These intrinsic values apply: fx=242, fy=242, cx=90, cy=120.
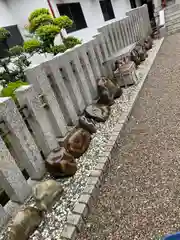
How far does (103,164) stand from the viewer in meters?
2.64

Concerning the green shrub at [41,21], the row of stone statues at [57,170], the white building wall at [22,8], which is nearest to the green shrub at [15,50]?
the green shrub at [41,21]

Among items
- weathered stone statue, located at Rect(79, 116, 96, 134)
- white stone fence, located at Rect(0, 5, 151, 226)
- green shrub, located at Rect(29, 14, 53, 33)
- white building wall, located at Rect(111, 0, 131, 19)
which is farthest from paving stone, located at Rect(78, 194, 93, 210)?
white building wall, located at Rect(111, 0, 131, 19)

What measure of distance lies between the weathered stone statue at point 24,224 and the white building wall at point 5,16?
6867 millimetres

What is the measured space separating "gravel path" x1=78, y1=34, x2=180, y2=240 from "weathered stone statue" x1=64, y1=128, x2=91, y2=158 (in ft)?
1.34

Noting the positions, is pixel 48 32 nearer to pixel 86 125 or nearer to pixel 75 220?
pixel 86 125

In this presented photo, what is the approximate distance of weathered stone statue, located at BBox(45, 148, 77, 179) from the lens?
248 cm

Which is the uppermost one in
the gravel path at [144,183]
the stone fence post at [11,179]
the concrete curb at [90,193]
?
the stone fence post at [11,179]

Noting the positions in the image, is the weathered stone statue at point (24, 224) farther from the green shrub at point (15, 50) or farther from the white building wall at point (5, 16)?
the white building wall at point (5, 16)

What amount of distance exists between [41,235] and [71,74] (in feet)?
7.09

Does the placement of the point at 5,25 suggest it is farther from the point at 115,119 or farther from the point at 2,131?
the point at 2,131

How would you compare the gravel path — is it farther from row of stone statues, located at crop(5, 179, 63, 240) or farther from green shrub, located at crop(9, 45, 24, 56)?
green shrub, located at crop(9, 45, 24, 56)

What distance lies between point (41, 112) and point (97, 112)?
1.19 metres

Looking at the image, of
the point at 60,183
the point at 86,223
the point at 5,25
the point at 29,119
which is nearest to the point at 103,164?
the point at 60,183

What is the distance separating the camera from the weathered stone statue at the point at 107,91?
400 cm
